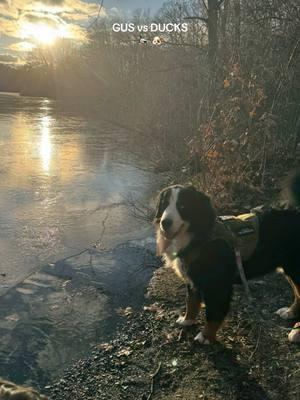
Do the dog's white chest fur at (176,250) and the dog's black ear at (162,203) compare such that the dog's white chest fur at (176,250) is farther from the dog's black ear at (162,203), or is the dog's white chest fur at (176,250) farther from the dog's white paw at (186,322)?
the dog's white paw at (186,322)

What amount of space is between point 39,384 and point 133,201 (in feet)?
19.7

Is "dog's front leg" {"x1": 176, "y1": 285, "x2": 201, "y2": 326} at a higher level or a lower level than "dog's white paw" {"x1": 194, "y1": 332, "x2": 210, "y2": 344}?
higher

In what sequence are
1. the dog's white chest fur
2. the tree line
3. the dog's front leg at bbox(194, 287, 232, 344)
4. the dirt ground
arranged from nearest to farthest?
the dirt ground, the dog's front leg at bbox(194, 287, 232, 344), the dog's white chest fur, the tree line

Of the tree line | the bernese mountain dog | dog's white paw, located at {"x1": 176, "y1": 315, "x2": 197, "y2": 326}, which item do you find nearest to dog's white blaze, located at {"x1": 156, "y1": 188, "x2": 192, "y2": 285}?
the bernese mountain dog

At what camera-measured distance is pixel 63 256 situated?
6609 mm

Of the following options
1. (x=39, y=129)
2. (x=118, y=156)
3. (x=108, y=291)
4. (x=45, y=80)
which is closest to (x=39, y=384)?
(x=108, y=291)

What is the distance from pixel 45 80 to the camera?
58.4 metres

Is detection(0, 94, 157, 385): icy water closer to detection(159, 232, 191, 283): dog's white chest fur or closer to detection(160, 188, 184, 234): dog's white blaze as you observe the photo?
detection(159, 232, 191, 283): dog's white chest fur

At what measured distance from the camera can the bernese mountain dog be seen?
161 inches

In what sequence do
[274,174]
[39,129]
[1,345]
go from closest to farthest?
[1,345] → [274,174] → [39,129]

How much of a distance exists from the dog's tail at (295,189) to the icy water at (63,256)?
86.9 inches

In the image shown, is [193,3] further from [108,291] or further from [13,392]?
[13,392]

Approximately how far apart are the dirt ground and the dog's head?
0.86m

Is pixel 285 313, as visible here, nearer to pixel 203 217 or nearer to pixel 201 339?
pixel 201 339
